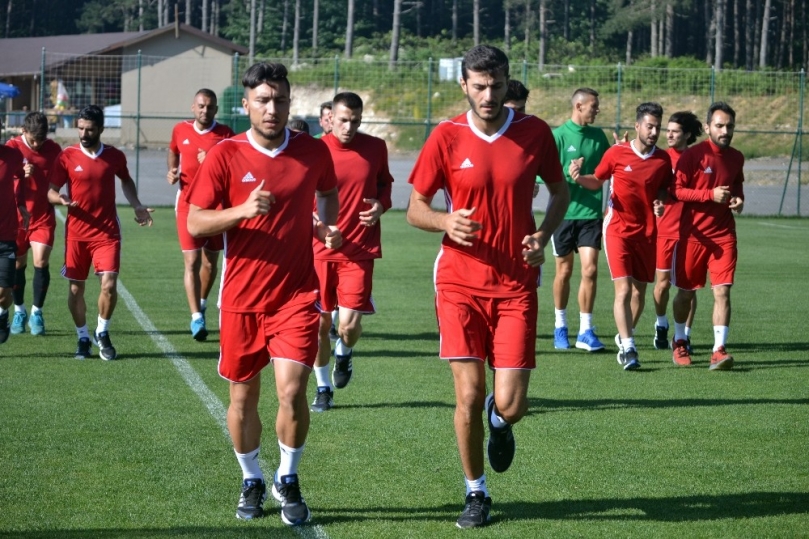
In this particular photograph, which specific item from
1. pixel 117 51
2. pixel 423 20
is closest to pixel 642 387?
pixel 117 51

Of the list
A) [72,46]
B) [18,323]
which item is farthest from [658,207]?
[72,46]

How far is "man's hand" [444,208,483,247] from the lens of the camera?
573 cm

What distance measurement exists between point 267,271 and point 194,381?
4.01 meters

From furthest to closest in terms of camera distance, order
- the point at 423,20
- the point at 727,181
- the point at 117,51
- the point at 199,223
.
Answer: the point at 423,20 < the point at 117,51 < the point at 727,181 < the point at 199,223

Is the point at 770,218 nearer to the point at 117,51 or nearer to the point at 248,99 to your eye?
the point at 248,99

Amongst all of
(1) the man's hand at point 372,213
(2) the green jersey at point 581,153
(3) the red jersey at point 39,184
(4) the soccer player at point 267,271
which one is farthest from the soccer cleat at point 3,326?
(4) the soccer player at point 267,271

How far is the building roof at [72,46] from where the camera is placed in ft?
196

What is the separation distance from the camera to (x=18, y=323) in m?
12.3

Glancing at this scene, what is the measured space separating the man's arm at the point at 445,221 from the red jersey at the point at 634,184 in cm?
501

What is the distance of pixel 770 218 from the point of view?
30266 mm

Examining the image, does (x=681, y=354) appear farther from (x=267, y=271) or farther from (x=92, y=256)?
(x=267, y=271)

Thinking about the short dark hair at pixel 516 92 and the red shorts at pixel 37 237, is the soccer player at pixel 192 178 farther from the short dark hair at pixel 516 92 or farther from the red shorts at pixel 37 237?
the short dark hair at pixel 516 92

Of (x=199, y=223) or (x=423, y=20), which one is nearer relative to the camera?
(x=199, y=223)

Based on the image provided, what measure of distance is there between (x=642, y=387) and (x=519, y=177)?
434 centimetres
